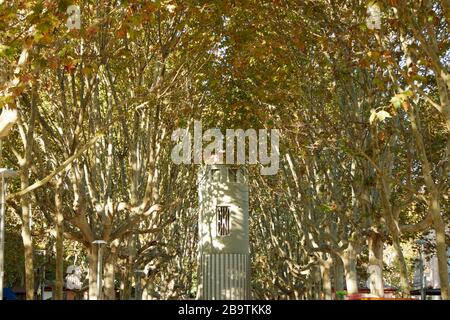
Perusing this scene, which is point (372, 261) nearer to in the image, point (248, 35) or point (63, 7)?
point (248, 35)

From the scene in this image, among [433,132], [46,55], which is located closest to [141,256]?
[433,132]

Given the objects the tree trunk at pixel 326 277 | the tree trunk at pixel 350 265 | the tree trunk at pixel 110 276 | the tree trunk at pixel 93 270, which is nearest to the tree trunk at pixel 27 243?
the tree trunk at pixel 93 270

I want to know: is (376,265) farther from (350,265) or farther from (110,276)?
(110,276)

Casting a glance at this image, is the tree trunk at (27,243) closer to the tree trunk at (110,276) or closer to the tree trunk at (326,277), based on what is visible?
the tree trunk at (110,276)

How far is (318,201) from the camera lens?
20484mm

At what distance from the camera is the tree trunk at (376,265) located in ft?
50.6

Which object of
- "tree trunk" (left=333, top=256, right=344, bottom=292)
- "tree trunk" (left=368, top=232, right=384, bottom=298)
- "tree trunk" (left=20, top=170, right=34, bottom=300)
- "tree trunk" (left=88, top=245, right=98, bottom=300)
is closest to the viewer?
"tree trunk" (left=20, top=170, right=34, bottom=300)

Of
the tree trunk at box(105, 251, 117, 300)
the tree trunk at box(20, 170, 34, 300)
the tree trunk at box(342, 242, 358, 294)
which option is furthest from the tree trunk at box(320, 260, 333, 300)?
the tree trunk at box(20, 170, 34, 300)

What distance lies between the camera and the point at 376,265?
1589 centimetres

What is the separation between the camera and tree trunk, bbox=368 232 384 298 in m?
15.4

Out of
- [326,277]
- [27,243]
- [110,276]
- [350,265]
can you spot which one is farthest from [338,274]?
[27,243]

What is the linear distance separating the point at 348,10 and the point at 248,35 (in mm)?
2789

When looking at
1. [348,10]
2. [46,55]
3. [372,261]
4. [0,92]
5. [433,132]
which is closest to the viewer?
[0,92]

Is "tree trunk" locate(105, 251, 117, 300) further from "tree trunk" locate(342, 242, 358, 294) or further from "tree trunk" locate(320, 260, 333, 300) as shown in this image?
"tree trunk" locate(320, 260, 333, 300)
